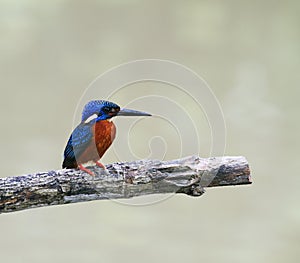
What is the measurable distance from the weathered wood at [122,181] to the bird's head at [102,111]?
22cm

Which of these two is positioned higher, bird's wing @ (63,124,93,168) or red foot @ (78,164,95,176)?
bird's wing @ (63,124,93,168)

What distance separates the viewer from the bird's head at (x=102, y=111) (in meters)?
2.62

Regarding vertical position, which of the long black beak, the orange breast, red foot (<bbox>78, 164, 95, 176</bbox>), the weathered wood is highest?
the long black beak

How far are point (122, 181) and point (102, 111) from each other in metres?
0.30

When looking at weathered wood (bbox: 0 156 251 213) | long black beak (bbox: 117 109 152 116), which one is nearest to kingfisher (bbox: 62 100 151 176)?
long black beak (bbox: 117 109 152 116)

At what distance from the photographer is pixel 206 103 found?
2.71 m

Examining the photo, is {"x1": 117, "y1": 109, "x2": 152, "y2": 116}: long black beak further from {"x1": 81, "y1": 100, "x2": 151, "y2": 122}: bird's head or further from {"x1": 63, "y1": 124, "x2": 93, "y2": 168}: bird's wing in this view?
{"x1": 63, "y1": 124, "x2": 93, "y2": 168}: bird's wing

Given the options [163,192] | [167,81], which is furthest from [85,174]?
[167,81]

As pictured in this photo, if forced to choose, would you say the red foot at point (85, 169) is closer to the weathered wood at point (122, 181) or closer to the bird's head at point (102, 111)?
the weathered wood at point (122, 181)

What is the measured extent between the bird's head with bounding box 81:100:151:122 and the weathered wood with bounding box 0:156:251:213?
0.22m

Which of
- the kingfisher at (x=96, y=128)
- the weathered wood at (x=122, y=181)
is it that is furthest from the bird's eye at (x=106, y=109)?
the weathered wood at (x=122, y=181)

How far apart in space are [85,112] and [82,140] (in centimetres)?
11

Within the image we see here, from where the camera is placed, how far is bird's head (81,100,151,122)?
8.59ft

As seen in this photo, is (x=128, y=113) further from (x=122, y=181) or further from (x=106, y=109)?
(x=122, y=181)
